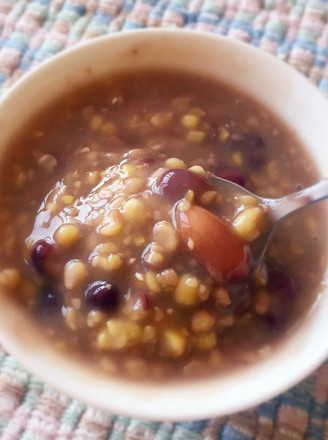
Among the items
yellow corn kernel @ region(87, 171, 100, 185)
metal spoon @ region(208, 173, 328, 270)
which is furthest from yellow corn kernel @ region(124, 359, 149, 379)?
yellow corn kernel @ region(87, 171, 100, 185)

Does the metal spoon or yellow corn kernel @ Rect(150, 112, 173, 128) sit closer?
the metal spoon

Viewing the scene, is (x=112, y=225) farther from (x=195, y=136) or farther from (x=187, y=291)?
(x=195, y=136)

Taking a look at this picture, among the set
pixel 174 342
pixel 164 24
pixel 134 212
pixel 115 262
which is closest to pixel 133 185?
pixel 134 212

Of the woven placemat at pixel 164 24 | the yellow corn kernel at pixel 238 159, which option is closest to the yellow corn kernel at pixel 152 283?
the yellow corn kernel at pixel 238 159

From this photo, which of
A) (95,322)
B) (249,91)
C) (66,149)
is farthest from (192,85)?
(95,322)

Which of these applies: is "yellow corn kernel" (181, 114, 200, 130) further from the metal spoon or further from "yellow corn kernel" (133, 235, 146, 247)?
"yellow corn kernel" (133, 235, 146, 247)

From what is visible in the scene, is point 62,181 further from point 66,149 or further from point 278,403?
point 278,403
